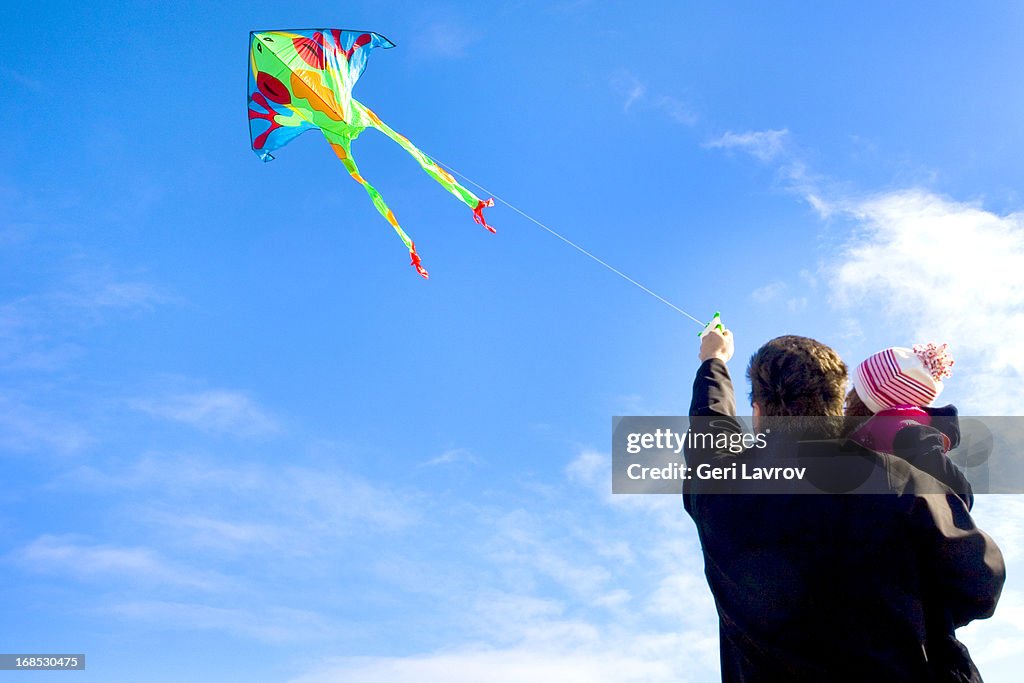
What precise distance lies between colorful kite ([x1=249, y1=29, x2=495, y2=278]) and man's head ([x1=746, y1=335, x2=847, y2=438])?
5864mm

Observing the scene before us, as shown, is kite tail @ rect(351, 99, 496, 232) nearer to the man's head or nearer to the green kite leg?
the green kite leg

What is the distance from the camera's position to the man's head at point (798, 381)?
3080 mm

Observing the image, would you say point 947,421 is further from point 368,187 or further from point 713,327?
point 368,187

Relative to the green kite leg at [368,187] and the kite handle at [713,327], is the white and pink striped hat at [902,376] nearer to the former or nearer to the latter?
the kite handle at [713,327]

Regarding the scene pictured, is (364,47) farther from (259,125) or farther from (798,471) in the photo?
(798,471)

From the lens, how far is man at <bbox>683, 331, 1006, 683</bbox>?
2.77 m

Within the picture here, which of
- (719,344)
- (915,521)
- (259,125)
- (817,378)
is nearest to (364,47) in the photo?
(259,125)

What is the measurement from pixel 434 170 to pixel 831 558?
6307mm

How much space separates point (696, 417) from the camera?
3.26 m

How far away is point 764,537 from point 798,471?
276 millimetres

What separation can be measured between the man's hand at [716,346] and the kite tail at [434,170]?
412 cm

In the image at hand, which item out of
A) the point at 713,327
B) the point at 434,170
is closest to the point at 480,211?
the point at 434,170

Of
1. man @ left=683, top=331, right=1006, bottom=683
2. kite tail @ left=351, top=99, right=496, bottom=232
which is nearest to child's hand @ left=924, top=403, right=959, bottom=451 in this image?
man @ left=683, top=331, right=1006, bottom=683

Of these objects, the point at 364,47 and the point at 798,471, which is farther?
the point at 364,47
